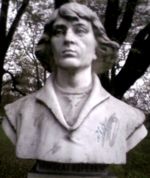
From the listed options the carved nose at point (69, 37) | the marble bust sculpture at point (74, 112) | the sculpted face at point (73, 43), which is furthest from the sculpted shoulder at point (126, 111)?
the carved nose at point (69, 37)

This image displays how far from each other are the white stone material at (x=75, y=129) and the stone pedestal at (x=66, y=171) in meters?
0.16

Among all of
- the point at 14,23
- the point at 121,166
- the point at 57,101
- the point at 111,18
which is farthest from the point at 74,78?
the point at 121,166

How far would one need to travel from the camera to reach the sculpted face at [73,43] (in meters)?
3.86

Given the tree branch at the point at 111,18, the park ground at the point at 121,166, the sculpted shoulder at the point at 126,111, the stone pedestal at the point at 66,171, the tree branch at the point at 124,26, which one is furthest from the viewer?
the park ground at the point at 121,166

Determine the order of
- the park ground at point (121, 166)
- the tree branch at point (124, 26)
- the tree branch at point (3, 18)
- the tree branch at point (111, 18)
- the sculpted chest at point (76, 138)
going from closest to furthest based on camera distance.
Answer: the sculpted chest at point (76, 138) < the tree branch at point (111, 18) < the tree branch at point (124, 26) < the tree branch at point (3, 18) < the park ground at point (121, 166)

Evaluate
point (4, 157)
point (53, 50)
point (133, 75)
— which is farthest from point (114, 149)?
point (4, 157)

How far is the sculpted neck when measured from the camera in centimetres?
397

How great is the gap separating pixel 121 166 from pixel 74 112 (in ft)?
18.5

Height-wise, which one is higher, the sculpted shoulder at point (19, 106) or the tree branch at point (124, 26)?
the sculpted shoulder at point (19, 106)

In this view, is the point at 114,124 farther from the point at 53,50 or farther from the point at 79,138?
the point at 53,50

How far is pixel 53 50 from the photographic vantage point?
13.2 feet

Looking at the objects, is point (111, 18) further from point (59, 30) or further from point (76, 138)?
point (76, 138)

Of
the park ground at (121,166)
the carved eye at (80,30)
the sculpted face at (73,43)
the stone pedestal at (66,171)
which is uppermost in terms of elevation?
the carved eye at (80,30)

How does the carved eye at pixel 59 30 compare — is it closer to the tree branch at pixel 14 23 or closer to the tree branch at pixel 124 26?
the tree branch at pixel 124 26
